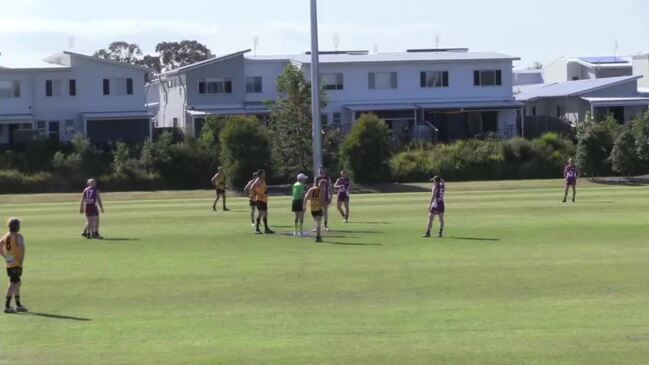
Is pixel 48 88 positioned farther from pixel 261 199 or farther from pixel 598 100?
pixel 261 199

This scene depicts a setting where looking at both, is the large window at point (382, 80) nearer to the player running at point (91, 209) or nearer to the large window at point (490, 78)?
the large window at point (490, 78)

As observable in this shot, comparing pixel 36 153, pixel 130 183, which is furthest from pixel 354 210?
pixel 36 153

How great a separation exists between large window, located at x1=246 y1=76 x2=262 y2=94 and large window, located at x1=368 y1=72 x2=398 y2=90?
8.60 metres

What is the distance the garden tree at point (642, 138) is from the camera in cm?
7188

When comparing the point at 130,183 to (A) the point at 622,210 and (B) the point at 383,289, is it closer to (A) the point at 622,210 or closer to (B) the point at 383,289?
(A) the point at 622,210

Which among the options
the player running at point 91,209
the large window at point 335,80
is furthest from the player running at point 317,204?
the large window at point 335,80

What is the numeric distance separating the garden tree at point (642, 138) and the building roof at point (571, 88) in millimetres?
20673

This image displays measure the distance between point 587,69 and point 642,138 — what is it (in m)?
55.6

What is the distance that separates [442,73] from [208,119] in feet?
71.2

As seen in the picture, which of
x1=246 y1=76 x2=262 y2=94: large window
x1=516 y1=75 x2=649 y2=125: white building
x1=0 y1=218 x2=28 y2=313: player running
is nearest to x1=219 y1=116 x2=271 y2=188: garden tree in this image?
x1=246 y1=76 x2=262 y2=94: large window

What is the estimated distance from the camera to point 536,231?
35094mm

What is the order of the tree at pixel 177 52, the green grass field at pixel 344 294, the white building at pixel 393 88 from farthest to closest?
the tree at pixel 177 52, the white building at pixel 393 88, the green grass field at pixel 344 294

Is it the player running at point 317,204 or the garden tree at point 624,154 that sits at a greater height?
the garden tree at point 624,154

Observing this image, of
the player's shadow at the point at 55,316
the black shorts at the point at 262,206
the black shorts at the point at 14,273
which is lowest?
the player's shadow at the point at 55,316
